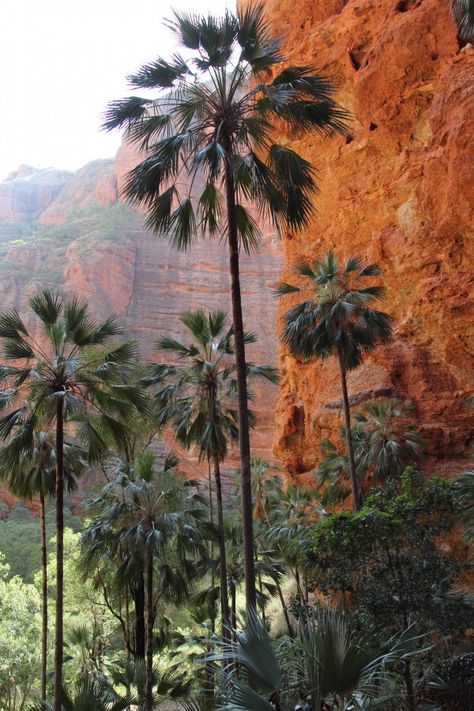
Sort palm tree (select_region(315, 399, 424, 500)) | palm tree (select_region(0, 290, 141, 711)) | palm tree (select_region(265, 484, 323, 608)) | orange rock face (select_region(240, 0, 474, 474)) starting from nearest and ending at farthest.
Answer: palm tree (select_region(0, 290, 141, 711)) < palm tree (select_region(315, 399, 424, 500)) < palm tree (select_region(265, 484, 323, 608)) < orange rock face (select_region(240, 0, 474, 474))

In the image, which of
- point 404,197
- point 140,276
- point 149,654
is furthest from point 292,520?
point 140,276

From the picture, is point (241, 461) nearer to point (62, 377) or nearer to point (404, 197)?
point (62, 377)

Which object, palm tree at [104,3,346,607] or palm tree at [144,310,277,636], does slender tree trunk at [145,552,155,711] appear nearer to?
palm tree at [144,310,277,636]

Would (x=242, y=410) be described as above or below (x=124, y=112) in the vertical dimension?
below

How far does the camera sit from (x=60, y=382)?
10.9m

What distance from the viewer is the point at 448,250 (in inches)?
832

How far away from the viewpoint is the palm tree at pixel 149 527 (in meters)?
12.8

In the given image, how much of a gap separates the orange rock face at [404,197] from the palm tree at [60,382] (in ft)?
41.6

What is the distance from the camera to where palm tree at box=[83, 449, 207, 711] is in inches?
505

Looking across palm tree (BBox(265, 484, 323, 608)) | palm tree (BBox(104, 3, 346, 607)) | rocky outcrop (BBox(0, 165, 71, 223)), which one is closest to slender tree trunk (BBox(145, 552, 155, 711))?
palm tree (BBox(265, 484, 323, 608))

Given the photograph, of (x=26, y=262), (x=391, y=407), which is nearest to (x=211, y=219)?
(x=391, y=407)

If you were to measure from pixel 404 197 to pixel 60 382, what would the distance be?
55.2ft

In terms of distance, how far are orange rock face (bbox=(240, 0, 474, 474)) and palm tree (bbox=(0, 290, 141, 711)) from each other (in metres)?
12.7

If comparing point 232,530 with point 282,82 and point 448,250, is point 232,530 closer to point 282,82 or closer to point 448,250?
point 448,250
